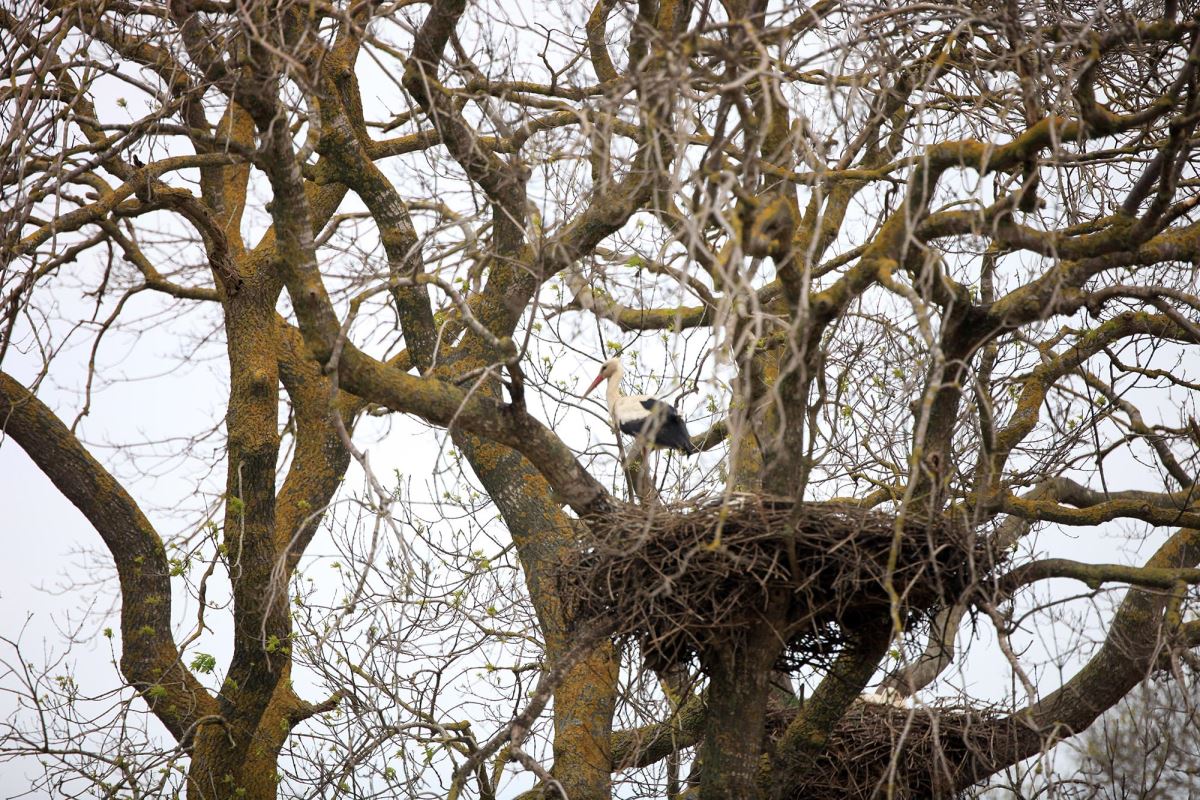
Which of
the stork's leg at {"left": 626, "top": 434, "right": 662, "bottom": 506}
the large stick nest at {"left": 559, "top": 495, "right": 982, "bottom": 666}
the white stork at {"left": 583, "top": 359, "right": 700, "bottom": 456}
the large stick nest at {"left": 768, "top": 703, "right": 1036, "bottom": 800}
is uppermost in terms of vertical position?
the white stork at {"left": 583, "top": 359, "right": 700, "bottom": 456}

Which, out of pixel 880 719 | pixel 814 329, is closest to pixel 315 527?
pixel 880 719

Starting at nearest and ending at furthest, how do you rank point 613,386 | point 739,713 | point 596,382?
point 739,713 < point 613,386 < point 596,382

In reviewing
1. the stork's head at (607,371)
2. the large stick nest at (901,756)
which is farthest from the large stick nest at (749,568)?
the stork's head at (607,371)

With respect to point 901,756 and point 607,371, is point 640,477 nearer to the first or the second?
point 901,756

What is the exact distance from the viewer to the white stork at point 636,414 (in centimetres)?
701

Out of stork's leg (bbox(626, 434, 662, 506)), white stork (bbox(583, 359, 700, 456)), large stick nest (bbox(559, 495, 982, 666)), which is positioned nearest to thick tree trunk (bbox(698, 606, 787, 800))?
large stick nest (bbox(559, 495, 982, 666))

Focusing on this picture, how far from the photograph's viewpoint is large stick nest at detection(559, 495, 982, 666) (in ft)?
14.5

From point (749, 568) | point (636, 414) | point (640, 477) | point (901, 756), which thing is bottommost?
point (901, 756)

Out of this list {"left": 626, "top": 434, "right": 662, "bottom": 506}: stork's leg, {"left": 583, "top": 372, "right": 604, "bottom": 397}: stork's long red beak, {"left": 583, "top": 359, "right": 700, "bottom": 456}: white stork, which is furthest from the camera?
{"left": 583, "top": 372, "right": 604, "bottom": 397}: stork's long red beak

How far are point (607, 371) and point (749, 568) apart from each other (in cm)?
370

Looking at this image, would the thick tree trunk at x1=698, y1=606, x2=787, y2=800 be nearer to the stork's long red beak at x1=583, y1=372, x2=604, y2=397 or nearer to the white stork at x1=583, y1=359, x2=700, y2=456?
the white stork at x1=583, y1=359, x2=700, y2=456

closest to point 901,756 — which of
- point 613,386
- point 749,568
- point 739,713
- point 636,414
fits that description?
point 739,713

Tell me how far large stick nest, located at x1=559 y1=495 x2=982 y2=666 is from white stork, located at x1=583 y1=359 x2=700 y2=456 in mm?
1956

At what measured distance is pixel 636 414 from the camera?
739cm
